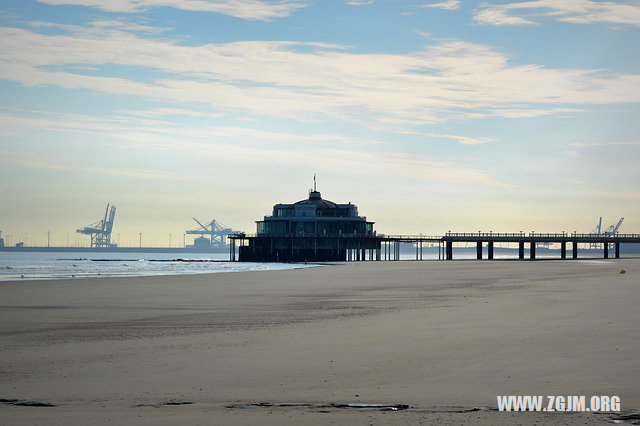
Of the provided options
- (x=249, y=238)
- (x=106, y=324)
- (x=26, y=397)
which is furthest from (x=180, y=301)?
(x=249, y=238)

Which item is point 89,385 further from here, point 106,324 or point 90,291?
point 90,291

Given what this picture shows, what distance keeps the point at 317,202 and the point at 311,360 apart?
402 feet

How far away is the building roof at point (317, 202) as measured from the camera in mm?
135375

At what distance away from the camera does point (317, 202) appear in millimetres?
136875

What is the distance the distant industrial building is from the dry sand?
102806mm

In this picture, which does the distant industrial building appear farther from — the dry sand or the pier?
the dry sand

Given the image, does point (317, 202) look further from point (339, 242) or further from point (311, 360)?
point (311, 360)

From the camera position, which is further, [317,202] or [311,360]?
[317,202]

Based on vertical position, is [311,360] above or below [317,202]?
below

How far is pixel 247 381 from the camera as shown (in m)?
12.6

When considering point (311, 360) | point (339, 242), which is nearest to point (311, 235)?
point (339, 242)

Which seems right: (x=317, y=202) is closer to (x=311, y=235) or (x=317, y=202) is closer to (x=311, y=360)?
(x=311, y=235)

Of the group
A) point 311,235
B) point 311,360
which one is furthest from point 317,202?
point 311,360

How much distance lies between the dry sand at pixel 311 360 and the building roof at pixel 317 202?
108837 millimetres
